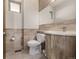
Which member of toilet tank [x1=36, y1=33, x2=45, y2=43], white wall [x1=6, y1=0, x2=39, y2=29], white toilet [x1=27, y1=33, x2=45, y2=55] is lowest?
white toilet [x1=27, y1=33, x2=45, y2=55]

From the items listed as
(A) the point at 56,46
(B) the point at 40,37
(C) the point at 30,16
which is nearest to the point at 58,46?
(A) the point at 56,46

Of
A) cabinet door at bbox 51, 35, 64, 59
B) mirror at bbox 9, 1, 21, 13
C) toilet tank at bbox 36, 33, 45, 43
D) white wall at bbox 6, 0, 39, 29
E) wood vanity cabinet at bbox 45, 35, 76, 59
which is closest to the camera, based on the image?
wood vanity cabinet at bbox 45, 35, 76, 59

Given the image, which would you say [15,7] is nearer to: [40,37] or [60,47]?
[40,37]

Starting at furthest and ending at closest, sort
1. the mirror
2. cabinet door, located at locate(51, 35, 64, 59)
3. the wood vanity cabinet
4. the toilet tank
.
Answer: the toilet tank < the mirror < cabinet door, located at locate(51, 35, 64, 59) < the wood vanity cabinet

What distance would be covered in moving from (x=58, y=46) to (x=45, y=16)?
79cm

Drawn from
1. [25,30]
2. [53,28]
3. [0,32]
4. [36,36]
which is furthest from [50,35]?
[0,32]

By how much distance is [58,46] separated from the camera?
4.94 feet

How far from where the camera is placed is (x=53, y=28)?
6.18ft

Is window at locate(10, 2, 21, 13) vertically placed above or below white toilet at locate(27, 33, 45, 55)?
above

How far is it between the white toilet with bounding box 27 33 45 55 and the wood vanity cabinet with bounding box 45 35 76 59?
0.50 feet

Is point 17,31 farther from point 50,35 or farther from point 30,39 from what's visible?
point 50,35

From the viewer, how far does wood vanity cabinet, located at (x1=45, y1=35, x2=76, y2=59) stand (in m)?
1.25

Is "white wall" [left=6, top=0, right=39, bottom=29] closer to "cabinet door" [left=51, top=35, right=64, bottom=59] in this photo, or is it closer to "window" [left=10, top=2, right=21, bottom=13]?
"window" [left=10, top=2, right=21, bottom=13]

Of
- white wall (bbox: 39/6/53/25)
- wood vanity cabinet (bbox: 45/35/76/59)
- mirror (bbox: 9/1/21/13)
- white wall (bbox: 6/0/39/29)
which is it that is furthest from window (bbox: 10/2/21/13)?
wood vanity cabinet (bbox: 45/35/76/59)
